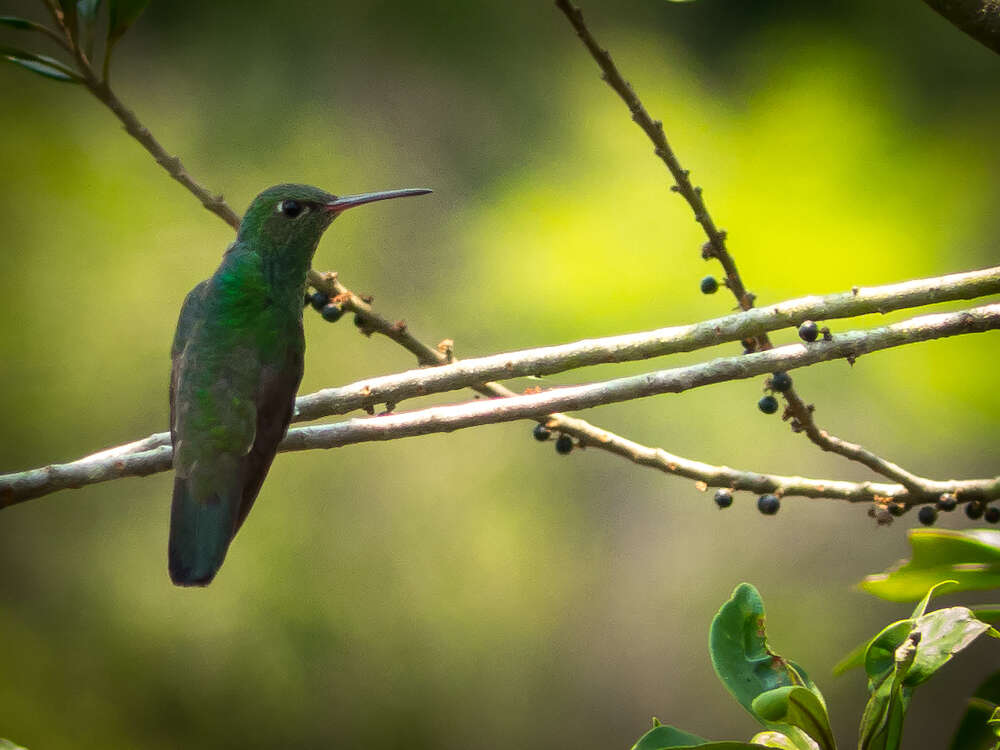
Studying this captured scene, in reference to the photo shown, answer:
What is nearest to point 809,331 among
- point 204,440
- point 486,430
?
point 204,440

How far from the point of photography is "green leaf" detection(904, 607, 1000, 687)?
3.05 feet

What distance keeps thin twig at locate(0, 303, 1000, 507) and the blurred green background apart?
1.36 metres

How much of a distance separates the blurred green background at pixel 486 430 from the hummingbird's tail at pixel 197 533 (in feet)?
4.66

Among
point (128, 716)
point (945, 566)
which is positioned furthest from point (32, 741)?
point (945, 566)

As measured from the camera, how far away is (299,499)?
3146mm

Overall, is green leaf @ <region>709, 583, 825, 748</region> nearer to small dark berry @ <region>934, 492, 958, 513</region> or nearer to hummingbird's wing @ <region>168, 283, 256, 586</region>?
small dark berry @ <region>934, 492, 958, 513</region>

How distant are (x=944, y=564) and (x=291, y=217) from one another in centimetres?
129

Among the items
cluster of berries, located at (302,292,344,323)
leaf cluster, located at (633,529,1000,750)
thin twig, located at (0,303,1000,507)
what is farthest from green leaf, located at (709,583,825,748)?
cluster of berries, located at (302,292,344,323)

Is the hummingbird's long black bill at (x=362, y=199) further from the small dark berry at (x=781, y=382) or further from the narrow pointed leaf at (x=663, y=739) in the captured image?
the narrow pointed leaf at (x=663, y=739)

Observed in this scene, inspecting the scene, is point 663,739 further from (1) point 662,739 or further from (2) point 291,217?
(2) point 291,217

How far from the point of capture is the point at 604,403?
1292 mm

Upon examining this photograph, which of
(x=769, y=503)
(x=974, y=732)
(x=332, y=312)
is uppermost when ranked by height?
(x=332, y=312)

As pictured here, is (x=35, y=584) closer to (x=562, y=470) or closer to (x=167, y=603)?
(x=167, y=603)

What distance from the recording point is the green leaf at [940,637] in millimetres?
931
